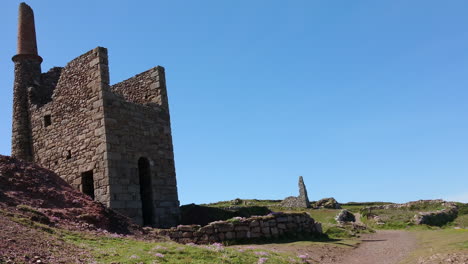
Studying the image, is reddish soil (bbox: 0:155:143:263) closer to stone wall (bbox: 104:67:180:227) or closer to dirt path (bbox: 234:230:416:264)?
stone wall (bbox: 104:67:180:227)

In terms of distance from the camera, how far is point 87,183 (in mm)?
21672

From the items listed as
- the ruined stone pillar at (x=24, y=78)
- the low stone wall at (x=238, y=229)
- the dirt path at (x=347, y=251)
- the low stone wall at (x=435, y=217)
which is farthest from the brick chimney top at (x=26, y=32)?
the low stone wall at (x=435, y=217)

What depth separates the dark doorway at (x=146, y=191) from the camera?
22219 millimetres

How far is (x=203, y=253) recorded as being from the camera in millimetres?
12773

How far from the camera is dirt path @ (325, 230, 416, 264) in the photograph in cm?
1559

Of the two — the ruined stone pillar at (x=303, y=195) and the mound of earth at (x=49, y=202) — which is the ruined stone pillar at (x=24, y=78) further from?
the ruined stone pillar at (x=303, y=195)

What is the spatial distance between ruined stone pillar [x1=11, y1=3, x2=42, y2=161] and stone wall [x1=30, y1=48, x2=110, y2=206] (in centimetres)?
70

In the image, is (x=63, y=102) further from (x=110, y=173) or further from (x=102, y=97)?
(x=110, y=173)

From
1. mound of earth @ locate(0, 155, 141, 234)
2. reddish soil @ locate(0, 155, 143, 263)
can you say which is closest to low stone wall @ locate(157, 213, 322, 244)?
reddish soil @ locate(0, 155, 143, 263)

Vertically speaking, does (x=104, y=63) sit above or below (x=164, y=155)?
above

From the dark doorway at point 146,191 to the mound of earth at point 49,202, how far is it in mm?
3279

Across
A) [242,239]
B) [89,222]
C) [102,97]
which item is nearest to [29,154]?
[102,97]

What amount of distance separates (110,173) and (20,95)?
10487 mm

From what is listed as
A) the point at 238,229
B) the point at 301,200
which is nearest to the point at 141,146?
the point at 238,229
